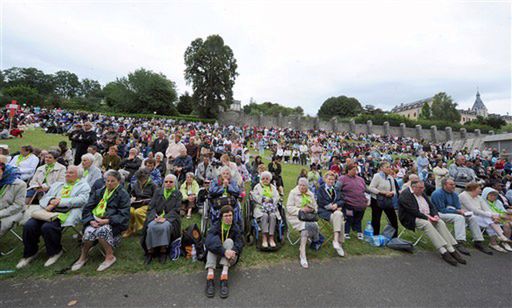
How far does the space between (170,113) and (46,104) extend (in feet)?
88.2

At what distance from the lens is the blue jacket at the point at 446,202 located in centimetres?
533

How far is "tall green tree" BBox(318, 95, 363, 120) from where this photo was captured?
231 feet

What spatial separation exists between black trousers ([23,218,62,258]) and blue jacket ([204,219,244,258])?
2.55 metres

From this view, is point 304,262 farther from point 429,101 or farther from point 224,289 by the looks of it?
point 429,101

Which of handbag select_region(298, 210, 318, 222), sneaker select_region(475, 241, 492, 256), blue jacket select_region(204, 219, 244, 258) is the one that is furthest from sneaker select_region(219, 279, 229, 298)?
sneaker select_region(475, 241, 492, 256)

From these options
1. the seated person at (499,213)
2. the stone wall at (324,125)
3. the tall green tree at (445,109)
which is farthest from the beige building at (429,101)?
the seated person at (499,213)

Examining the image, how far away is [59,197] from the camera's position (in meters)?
3.99

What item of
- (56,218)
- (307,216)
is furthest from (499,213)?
(56,218)

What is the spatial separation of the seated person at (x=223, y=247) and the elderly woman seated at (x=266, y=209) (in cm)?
67

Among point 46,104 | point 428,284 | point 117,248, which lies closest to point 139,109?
point 46,104

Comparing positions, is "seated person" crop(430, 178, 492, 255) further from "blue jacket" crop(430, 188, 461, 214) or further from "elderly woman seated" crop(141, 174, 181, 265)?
"elderly woman seated" crop(141, 174, 181, 265)

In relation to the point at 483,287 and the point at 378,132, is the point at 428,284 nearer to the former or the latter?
the point at 483,287

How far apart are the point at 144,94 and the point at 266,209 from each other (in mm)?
53975

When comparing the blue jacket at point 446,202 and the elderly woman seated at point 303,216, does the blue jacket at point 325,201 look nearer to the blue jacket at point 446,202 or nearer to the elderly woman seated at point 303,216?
the elderly woman seated at point 303,216
